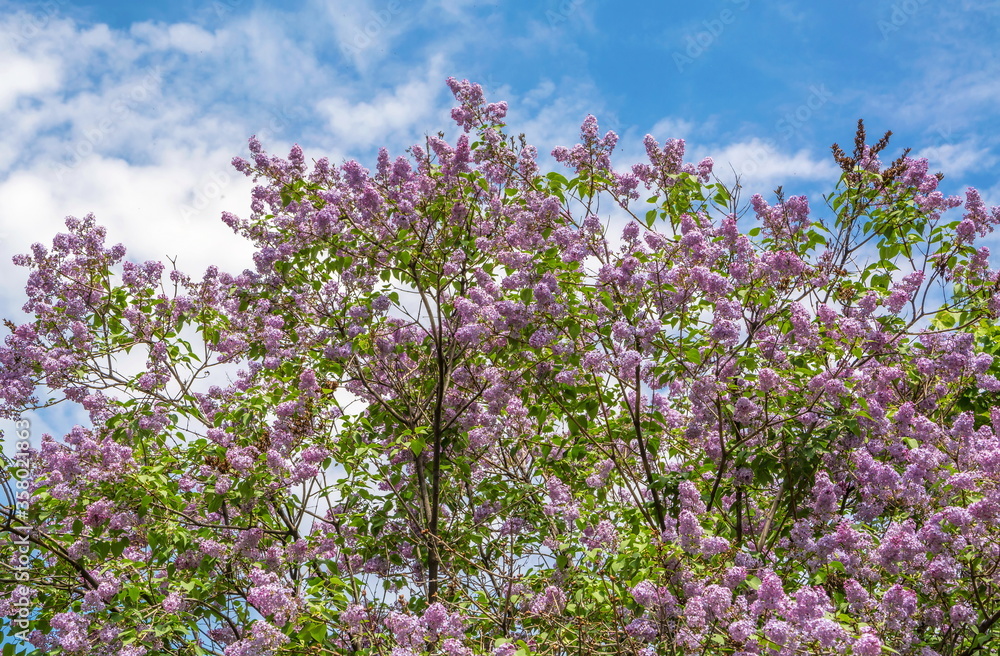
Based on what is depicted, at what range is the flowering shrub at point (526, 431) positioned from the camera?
439cm

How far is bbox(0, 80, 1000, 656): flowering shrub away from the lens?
439 centimetres

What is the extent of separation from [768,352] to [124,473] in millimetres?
4533

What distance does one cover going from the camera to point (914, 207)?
6145mm

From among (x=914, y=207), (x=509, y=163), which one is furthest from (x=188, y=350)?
(x=914, y=207)

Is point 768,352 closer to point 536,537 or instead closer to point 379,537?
point 536,537

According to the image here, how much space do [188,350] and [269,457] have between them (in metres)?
2.51

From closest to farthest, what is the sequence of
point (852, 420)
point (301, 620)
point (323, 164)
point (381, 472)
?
point (301, 620), point (852, 420), point (381, 472), point (323, 164)

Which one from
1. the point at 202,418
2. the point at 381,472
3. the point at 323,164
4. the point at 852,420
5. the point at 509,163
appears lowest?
the point at 852,420

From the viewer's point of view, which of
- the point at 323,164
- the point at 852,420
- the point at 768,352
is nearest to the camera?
the point at 852,420

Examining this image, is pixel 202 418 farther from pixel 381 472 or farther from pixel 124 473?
pixel 381 472

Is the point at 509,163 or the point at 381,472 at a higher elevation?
the point at 509,163

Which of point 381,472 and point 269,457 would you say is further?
point 381,472

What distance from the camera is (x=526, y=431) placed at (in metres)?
6.61

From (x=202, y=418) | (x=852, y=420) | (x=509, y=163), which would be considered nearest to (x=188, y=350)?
(x=202, y=418)
